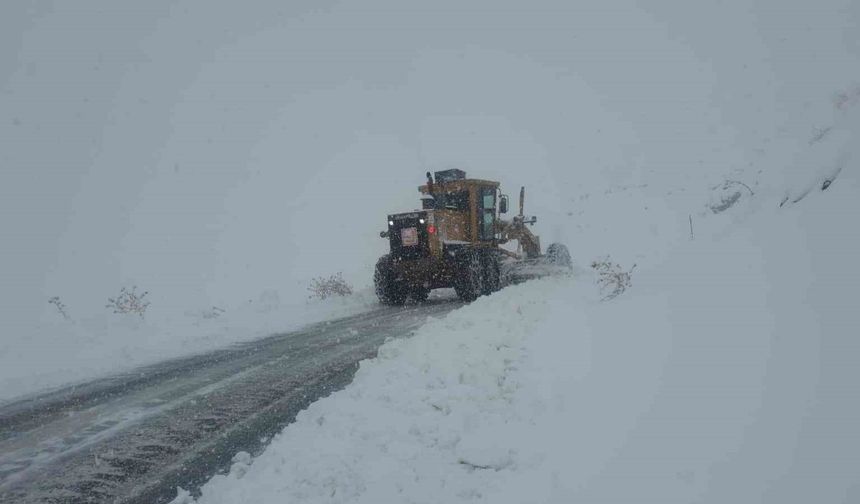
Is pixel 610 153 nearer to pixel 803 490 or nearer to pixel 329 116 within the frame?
pixel 803 490

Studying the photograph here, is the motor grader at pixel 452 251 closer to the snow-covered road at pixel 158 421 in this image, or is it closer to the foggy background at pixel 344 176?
the foggy background at pixel 344 176

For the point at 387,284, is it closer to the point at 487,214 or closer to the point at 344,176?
the point at 487,214

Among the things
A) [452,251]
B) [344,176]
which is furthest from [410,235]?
[344,176]

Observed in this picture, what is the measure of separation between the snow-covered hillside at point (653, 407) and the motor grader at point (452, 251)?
6.42 metres

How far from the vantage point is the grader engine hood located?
11156mm

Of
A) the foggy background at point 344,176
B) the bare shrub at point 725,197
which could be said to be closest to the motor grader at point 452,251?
the foggy background at point 344,176

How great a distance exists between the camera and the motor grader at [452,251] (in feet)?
36.7

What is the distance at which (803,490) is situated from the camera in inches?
65.6

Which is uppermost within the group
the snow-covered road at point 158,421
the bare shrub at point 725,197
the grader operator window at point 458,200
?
the grader operator window at point 458,200

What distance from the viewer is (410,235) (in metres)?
11.3

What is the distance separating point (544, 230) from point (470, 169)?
28674 mm

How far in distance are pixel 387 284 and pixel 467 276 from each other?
1.93 metres

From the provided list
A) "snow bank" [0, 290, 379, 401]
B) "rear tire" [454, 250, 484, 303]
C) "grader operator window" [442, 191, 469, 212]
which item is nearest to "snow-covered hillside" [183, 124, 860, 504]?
"snow bank" [0, 290, 379, 401]

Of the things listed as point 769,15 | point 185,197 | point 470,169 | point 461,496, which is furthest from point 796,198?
point 185,197
